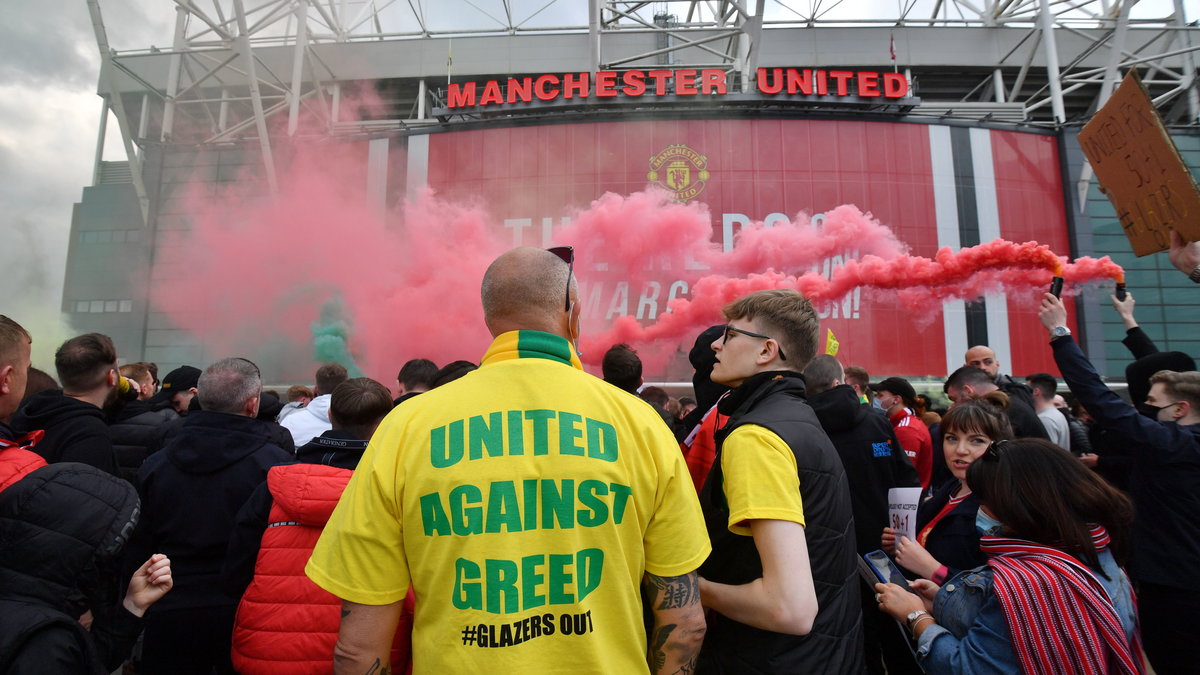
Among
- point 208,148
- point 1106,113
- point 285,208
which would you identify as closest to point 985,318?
point 1106,113

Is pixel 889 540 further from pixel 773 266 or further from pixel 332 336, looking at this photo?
pixel 332 336

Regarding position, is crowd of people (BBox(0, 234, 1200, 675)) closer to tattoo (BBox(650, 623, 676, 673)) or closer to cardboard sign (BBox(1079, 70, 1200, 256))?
tattoo (BBox(650, 623, 676, 673))

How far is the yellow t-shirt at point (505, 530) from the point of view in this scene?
5.04 ft

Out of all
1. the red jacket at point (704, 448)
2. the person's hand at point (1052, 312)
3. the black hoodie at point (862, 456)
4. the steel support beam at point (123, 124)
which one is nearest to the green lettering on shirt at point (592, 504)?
the red jacket at point (704, 448)

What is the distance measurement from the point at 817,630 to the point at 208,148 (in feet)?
99.2

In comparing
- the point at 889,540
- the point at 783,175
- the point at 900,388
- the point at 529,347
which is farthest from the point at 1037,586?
the point at 783,175

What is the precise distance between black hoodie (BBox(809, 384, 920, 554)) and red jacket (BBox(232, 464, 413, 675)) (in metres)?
2.58

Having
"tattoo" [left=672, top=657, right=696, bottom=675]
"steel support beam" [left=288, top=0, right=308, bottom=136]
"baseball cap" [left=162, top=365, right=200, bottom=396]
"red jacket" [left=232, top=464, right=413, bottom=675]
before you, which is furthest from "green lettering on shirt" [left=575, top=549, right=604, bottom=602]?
"steel support beam" [left=288, top=0, right=308, bottom=136]

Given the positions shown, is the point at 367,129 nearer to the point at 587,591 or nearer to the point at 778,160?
the point at 778,160

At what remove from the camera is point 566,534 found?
1.56m

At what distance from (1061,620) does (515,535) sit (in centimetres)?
163

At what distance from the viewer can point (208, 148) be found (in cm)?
2572

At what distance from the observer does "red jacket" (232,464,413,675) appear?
2.33 metres

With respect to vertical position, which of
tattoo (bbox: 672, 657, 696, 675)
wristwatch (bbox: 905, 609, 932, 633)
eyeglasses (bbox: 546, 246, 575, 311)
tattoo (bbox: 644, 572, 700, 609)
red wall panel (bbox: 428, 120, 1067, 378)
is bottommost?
wristwatch (bbox: 905, 609, 932, 633)
